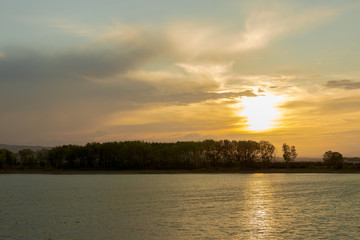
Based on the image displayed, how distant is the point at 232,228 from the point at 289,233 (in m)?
5.90


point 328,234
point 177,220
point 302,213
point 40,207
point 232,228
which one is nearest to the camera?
point 328,234

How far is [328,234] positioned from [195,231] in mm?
12911

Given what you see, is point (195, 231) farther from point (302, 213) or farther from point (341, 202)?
point (341, 202)

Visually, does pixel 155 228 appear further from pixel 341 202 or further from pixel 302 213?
pixel 341 202

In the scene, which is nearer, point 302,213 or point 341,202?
point 302,213

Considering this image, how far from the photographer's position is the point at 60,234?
1432 inches

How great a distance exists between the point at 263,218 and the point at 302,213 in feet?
23.3

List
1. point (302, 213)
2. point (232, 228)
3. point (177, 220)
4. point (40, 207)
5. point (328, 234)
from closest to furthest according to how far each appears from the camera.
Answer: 1. point (328, 234)
2. point (232, 228)
3. point (177, 220)
4. point (302, 213)
5. point (40, 207)

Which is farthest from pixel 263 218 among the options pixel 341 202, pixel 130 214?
pixel 341 202

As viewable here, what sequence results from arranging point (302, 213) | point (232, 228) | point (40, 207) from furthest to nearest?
point (40, 207)
point (302, 213)
point (232, 228)

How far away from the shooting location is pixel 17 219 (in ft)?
150

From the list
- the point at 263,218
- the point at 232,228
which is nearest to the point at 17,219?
the point at 232,228

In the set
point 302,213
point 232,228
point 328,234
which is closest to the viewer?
point 328,234

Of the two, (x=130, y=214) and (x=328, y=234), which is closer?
(x=328, y=234)
